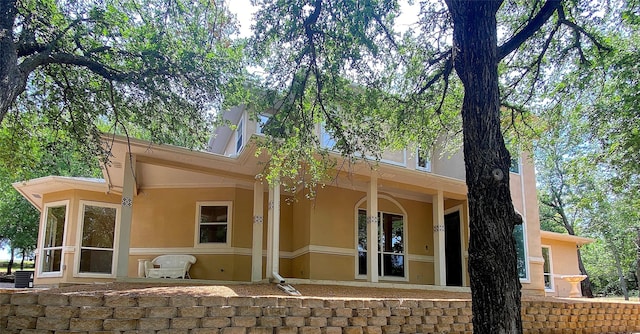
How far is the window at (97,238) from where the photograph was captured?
13.1m

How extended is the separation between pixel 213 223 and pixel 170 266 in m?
1.54

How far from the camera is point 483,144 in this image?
4.96 metres

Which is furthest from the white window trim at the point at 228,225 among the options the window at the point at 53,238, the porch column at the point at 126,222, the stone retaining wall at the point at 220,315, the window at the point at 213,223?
the stone retaining wall at the point at 220,315

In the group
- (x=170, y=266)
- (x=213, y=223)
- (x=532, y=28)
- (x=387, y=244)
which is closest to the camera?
(x=532, y=28)

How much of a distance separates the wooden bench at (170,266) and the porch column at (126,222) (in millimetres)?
2465

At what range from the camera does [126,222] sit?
9.36m

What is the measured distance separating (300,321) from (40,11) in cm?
714

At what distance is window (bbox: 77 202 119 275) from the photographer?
13117mm

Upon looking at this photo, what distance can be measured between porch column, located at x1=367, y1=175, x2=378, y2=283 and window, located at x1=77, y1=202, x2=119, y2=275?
723 centimetres

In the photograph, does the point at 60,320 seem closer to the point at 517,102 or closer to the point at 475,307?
the point at 475,307

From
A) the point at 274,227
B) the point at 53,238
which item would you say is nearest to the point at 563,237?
the point at 274,227

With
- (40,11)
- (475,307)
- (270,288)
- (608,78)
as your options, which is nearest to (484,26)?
(475,307)

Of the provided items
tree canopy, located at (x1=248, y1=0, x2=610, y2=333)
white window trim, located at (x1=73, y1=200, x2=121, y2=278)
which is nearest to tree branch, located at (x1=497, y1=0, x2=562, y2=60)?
tree canopy, located at (x1=248, y1=0, x2=610, y2=333)

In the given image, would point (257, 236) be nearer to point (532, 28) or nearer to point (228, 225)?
point (228, 225)
